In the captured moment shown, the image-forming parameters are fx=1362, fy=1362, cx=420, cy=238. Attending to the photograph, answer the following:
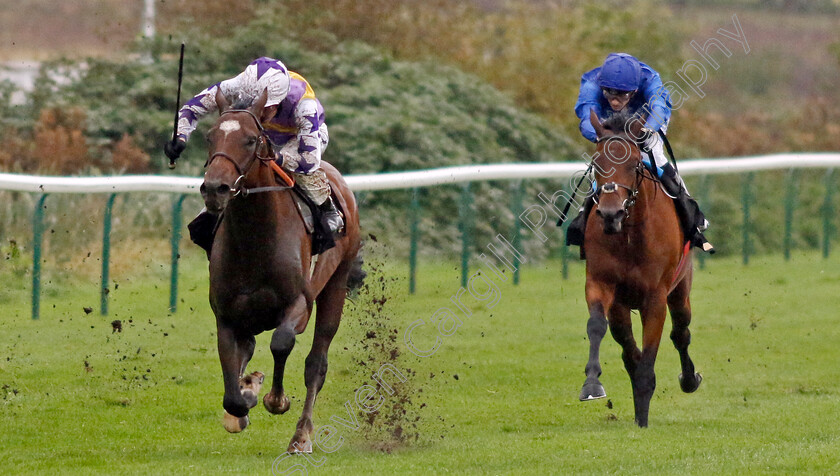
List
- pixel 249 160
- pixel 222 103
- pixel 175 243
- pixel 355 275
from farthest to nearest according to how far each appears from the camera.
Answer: pixel 175 243
pixel 355 275
pixel 222 103
pixel 249 160

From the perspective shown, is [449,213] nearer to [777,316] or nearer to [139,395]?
[777,316]

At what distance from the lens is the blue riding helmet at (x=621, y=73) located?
7484mm

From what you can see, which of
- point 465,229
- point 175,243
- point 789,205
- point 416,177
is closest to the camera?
point 175,243

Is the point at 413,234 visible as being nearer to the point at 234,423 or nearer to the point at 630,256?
the point at 630,256

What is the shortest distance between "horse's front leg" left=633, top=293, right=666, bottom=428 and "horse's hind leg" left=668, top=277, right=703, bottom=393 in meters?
0.77

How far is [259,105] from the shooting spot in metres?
6.32

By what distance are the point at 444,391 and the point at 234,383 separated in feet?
9.12

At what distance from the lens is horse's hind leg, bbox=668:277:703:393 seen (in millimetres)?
8391

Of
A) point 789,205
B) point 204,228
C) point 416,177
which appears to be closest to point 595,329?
point 204,228

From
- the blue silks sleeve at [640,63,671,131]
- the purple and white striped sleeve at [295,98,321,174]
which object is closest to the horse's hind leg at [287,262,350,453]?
the purple and white striped sleeve at [295,98,321,174]

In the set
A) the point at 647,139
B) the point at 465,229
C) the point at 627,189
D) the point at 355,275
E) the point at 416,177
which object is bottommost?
the point at 465,229

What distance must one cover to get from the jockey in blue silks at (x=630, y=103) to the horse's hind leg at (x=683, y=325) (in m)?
0.60

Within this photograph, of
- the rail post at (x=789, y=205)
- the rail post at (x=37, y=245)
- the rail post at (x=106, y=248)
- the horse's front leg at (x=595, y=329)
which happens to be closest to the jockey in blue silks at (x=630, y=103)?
the horse's front leg at (x=595, y=329)

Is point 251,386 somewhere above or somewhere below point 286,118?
below
